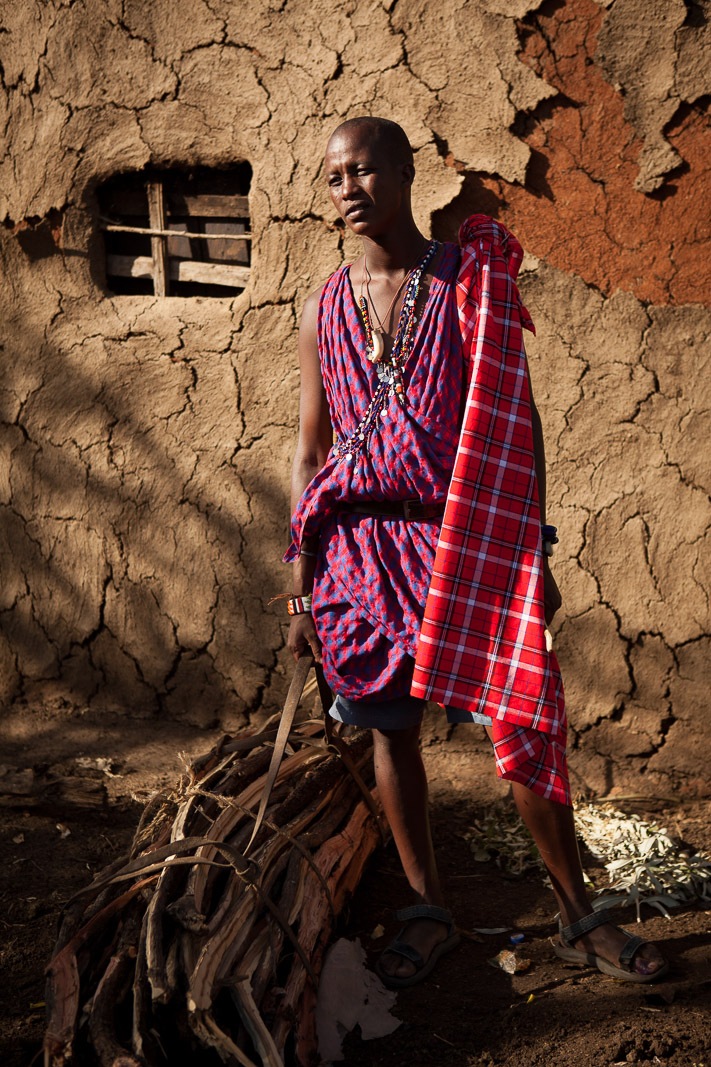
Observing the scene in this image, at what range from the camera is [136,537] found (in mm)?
3207

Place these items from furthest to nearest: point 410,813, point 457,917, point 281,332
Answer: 1. point 281,332
2. point 457,917
3. point 410,813

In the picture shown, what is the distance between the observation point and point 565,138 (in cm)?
259

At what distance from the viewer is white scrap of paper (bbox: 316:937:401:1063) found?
1.81m

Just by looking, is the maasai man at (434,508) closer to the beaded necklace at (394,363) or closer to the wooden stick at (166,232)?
the beaded necklace at (394,363)

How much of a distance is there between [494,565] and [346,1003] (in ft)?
3.18

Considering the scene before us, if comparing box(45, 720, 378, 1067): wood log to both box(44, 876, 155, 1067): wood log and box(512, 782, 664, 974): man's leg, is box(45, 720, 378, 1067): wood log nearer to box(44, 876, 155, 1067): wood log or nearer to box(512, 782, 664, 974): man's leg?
box(44, 876, 155, 1067): wood log

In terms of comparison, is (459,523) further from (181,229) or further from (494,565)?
(181,229)

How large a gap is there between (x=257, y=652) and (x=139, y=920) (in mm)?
1390

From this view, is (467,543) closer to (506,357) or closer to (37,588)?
(506,357)

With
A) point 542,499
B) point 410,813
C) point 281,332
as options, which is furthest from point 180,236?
point 410,813

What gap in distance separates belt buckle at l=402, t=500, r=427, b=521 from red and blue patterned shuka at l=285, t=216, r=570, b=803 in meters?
0.02

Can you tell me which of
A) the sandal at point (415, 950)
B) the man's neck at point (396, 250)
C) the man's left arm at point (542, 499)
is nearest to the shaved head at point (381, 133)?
the man's neck at point (396, 250)

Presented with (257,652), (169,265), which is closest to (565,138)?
(169,265)

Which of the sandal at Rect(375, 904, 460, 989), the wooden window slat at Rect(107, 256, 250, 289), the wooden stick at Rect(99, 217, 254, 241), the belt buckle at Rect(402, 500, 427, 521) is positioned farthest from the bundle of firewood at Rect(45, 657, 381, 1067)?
the wooden stick at Rect(99, 217, 254, 241)
